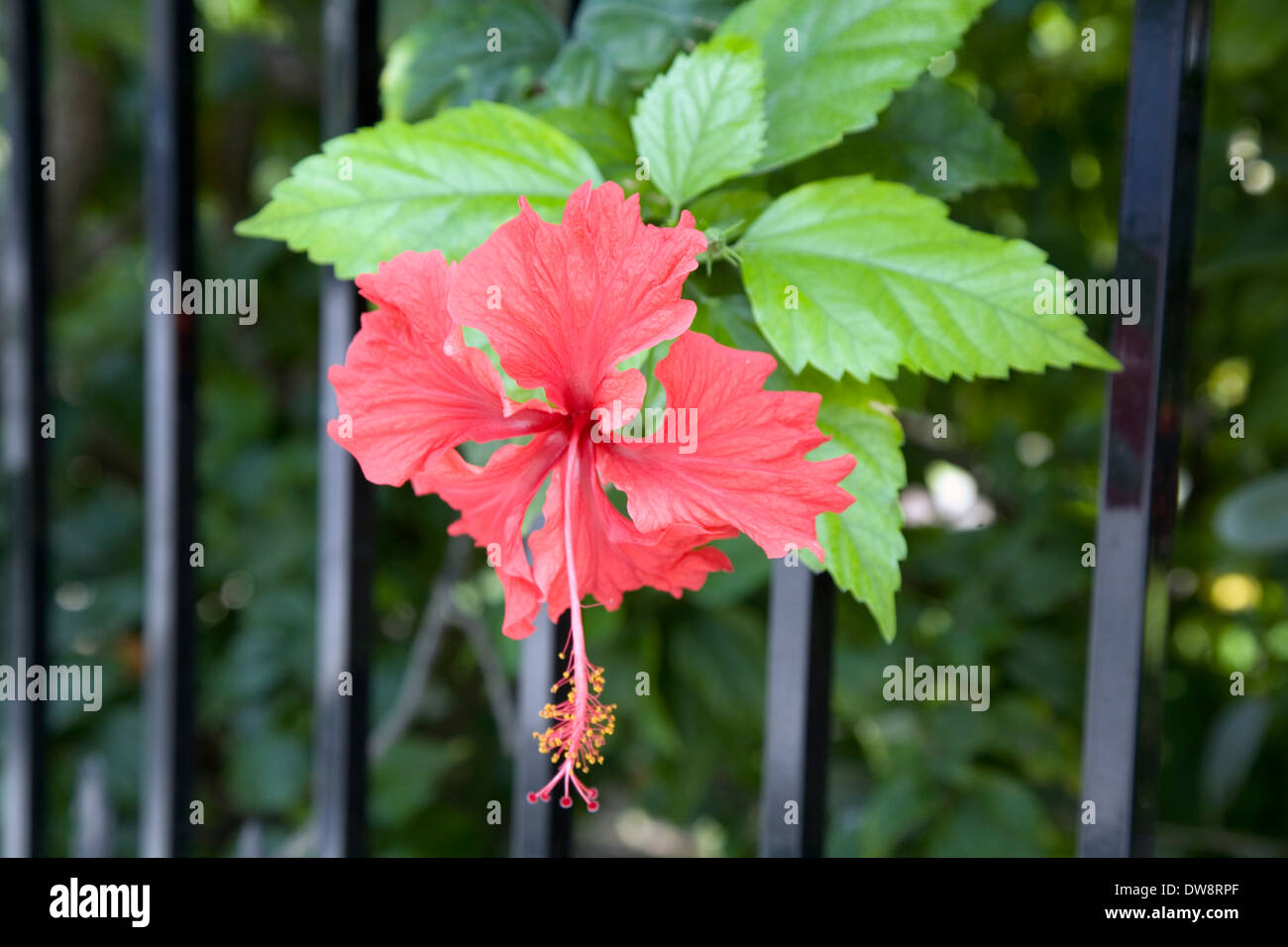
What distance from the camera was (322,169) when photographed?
0.49 m

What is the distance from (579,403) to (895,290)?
0.15m

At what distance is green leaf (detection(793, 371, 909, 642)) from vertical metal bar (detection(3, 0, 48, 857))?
68 centimetres

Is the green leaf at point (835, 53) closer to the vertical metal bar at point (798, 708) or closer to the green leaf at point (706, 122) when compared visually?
the green leaf at point (706, 122)

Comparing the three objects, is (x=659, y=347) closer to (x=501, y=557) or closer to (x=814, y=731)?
(x=501, y=557)

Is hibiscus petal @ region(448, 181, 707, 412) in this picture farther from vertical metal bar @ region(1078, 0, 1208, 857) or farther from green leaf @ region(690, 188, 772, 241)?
vertical metal bar @ region(1078, 0, 1208, 857)

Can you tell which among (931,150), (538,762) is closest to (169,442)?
(538,762)

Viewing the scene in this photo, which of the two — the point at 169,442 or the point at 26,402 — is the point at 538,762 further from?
the point at 26,402

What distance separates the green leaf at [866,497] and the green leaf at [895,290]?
0.04 metres

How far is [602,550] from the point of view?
0.44 meters

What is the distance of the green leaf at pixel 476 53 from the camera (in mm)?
616

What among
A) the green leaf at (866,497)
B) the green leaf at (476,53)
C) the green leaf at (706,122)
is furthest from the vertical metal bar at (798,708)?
the green leaf at (476,53)

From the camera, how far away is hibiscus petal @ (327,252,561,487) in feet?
1.30

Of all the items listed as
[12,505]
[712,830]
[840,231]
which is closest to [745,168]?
[840,231]

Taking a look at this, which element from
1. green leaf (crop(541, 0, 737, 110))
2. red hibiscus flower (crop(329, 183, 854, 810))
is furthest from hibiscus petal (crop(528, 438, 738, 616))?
green leaf (crop(541, 0, 737, 110))
